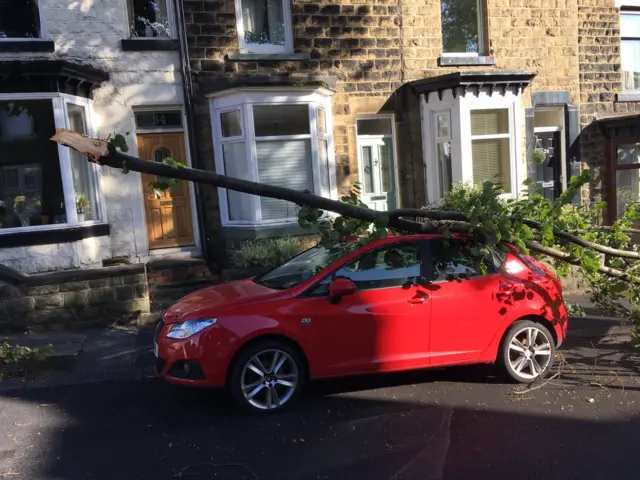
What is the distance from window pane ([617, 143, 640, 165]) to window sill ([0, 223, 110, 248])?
11493mm

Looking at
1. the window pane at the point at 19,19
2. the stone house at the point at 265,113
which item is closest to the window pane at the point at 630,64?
the stone house at the point at 265,113

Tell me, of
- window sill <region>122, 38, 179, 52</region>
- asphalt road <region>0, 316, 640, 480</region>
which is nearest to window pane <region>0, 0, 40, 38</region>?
window sill <region>122, 38, 179, 52</region>

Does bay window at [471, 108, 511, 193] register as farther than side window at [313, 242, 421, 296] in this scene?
Yes

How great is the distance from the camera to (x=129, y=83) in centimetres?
1015

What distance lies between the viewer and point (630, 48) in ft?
44.5

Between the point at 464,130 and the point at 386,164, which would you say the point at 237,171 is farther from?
the point at 464,130

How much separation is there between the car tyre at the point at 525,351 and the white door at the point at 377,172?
646 cm

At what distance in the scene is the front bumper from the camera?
492 centimetres

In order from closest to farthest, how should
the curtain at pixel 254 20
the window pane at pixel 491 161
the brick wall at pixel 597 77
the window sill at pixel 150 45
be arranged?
1. the window sill at pixel 150 45
2. the curtain at pixel 254 20
3. the window pane at pixel 491 161
4. the brick wall at pixel 597 77

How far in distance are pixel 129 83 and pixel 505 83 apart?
7075mm

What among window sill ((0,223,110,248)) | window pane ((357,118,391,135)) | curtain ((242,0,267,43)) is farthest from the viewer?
window pane ((357,118,391,135))

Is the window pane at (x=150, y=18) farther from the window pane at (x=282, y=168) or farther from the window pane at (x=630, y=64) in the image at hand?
the window pane at (x=630, y=64)

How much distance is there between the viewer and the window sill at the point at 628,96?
13.3 m

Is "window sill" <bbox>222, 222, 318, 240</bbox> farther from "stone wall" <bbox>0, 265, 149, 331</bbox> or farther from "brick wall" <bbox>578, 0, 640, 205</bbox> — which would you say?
"brick wall" <bbox>578, 0, 640, 205</bbox>
